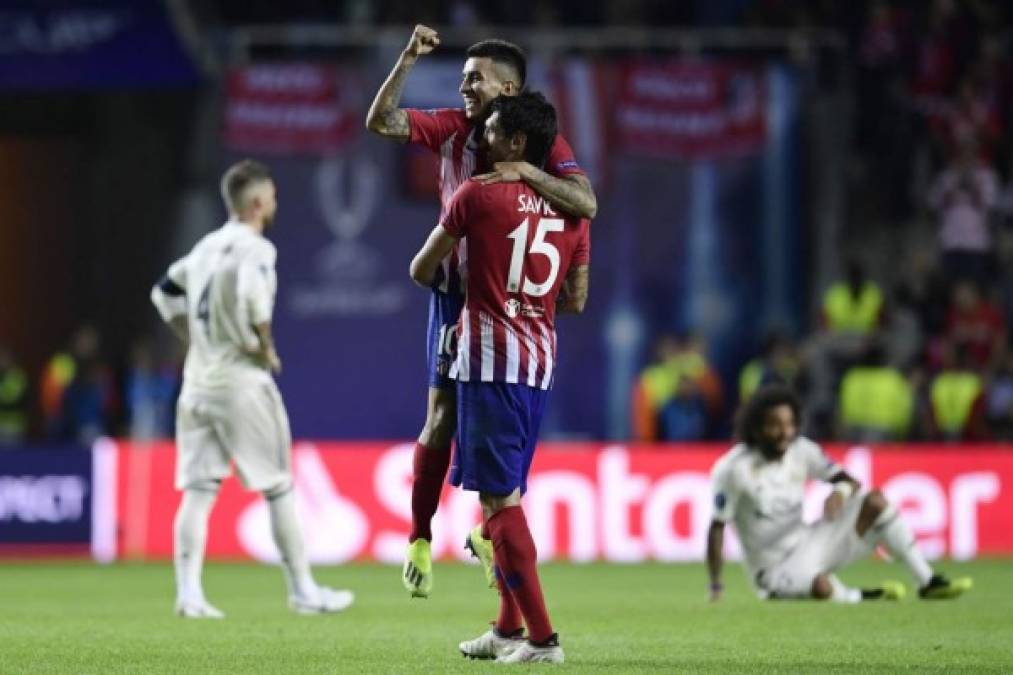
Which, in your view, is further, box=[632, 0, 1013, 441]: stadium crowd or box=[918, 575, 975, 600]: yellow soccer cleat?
box=[632, 0, 1013, 441]: stadium crowd

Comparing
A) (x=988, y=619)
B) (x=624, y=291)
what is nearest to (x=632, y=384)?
(x=624, y=291)

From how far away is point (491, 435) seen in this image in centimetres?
824

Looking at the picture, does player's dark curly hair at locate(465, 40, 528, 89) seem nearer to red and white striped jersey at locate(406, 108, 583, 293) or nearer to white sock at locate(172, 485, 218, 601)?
red and white striped jersey at locate(406, 108, 583, 293)

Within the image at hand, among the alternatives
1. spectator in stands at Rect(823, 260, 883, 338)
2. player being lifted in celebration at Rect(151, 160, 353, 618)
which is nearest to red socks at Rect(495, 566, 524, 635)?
player being lifted in celebration at Rect(151, 160, 353, 618)

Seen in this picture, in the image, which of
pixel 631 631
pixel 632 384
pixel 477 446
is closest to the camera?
pixel 477 446

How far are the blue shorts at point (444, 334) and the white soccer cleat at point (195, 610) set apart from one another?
2.95m

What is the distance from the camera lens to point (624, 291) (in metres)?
23.3

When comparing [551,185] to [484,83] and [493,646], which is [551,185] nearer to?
[484,83]

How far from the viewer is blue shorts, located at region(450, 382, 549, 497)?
324 inches

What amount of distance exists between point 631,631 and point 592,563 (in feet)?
23.5

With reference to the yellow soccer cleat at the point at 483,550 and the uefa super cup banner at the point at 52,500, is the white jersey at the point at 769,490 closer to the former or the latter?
the yellow soccer cleat at the point at 483,550

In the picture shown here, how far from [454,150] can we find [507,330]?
916 millimetres

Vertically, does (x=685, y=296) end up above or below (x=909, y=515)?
above

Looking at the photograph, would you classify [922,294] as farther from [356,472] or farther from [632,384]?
[356,472]
